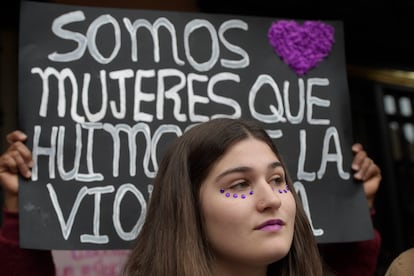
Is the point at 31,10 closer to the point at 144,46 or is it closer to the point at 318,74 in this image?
the point at 144,46

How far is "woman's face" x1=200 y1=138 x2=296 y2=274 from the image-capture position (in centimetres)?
139

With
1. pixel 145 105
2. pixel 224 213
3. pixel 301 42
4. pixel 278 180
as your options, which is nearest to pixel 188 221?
pixel 224 213

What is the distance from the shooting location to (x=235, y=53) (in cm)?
189

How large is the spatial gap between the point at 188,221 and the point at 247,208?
0.13m

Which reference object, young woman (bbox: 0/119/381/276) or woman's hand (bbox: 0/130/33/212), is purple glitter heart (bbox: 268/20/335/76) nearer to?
young woman (bbox: 0/119/381/276)

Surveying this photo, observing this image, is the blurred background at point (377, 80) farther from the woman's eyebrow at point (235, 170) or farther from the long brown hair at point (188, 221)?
the woman's eyebrow at point (235, 170)

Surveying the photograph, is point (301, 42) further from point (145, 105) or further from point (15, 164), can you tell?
point (15, 164)

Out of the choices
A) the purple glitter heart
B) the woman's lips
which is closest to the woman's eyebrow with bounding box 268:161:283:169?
the woman's lips

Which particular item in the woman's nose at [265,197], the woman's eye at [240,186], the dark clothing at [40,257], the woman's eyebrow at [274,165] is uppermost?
the woman's eyebrow at [274,165]

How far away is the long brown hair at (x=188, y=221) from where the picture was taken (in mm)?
1436

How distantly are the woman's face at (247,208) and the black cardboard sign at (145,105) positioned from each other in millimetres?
348

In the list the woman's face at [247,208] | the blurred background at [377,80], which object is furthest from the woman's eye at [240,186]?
the blurred background at [377,80]

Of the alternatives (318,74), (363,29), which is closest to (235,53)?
(318,74)

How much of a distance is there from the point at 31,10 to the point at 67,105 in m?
0.26
